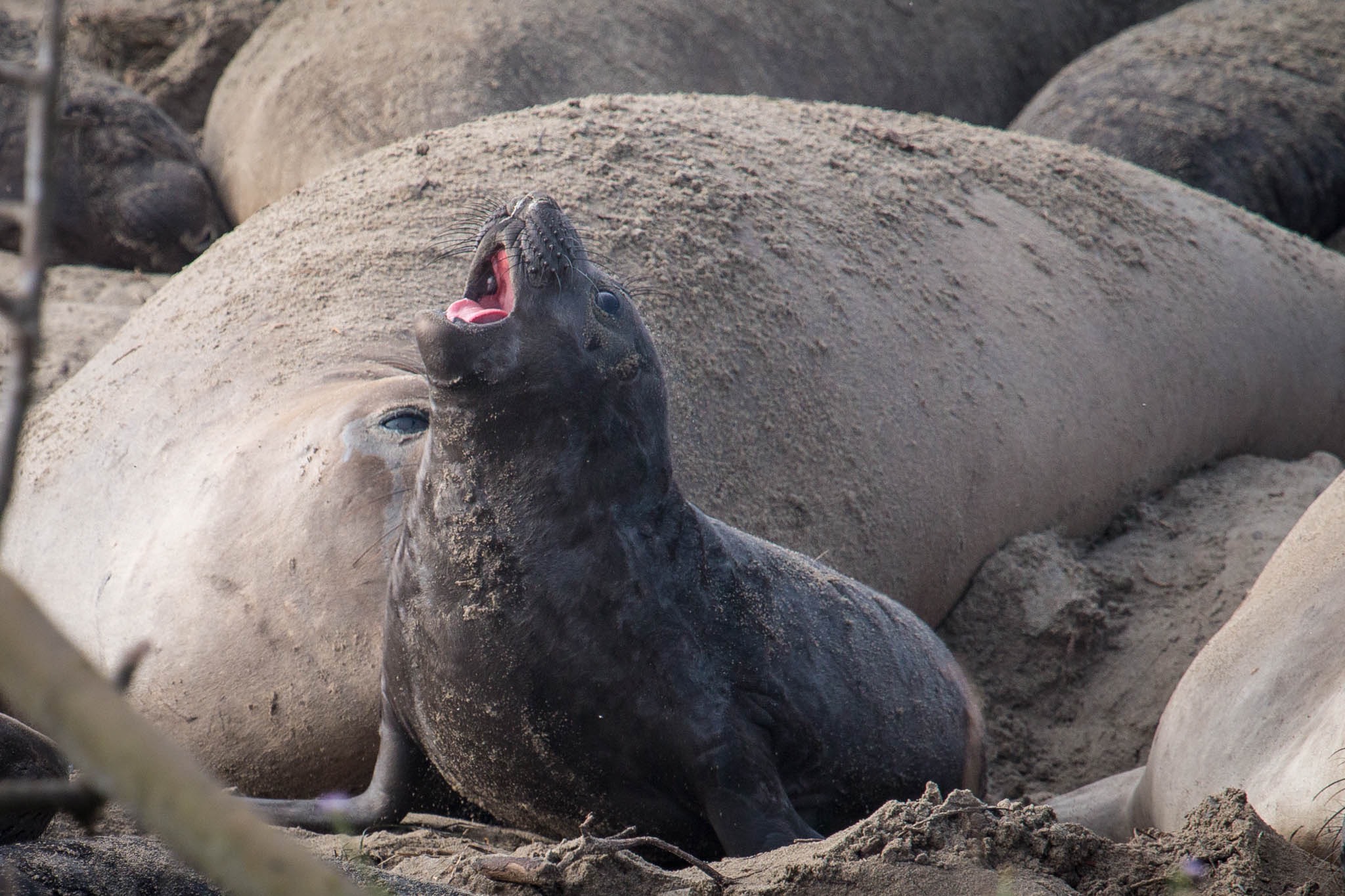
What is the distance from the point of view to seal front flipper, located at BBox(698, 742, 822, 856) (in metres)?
2.17

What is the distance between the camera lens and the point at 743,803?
7.19 ft

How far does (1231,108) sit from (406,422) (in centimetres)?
494

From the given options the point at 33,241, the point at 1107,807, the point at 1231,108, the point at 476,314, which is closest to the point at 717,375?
the point at 476,314

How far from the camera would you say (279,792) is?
2561 mm

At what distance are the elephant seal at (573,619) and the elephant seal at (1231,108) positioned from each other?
4.29 meters

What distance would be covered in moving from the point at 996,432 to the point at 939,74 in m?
3.67

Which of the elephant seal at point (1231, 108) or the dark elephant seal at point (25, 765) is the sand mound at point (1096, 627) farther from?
the elephant seal at point (1231, 108)

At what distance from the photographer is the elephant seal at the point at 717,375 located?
2.57 metres

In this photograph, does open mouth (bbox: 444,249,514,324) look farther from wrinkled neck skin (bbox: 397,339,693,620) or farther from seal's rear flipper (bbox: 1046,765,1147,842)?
seal's rear flipper (bbox: 1046,765,1147,842)

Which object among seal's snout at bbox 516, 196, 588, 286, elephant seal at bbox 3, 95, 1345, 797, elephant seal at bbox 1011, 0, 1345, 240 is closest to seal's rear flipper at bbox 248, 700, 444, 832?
elephant seal at bbox 3, 95, 1345, 797

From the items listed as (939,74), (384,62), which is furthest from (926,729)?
(939,74)

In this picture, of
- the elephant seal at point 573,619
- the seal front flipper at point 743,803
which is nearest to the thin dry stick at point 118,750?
the elephant seal at point 573,619

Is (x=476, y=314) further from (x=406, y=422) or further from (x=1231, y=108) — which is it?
(x=1231, y=108)

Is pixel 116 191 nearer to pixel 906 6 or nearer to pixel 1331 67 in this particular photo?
pixel 906 6
